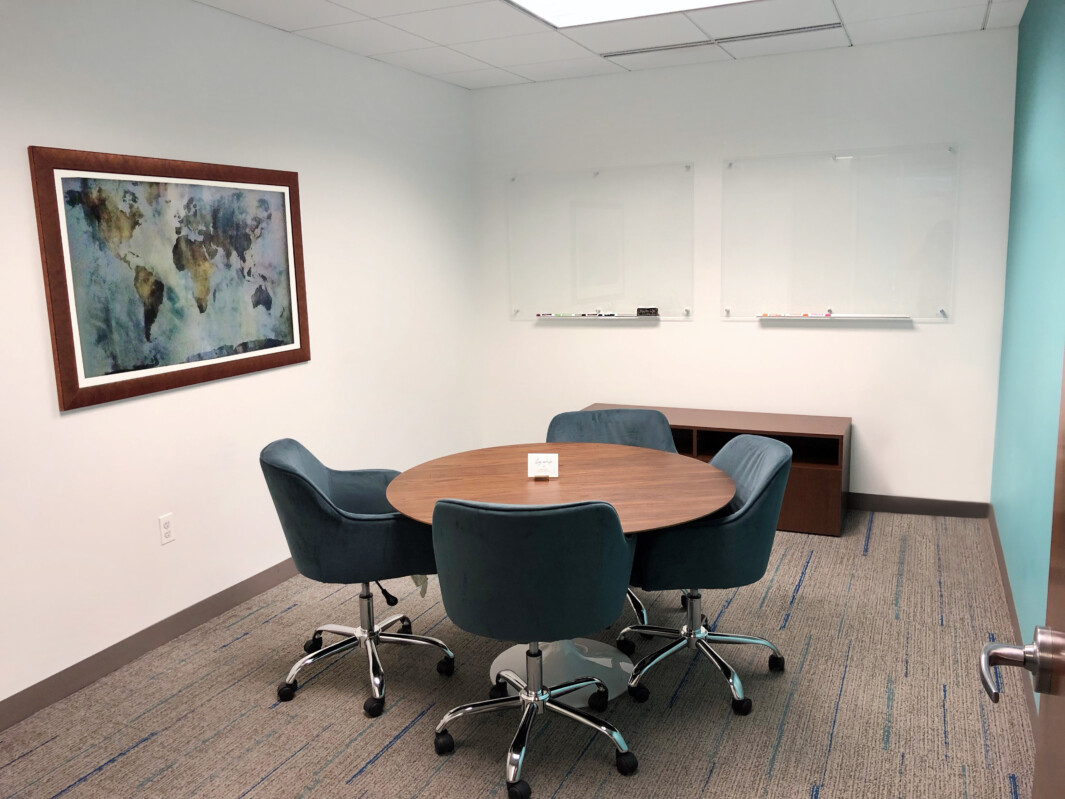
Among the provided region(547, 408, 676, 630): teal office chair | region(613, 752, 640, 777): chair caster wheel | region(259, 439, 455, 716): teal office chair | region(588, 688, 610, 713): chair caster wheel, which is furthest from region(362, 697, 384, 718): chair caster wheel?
region(547, 408, 676, 630): teal office chair

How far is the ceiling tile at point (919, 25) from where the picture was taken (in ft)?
13.1

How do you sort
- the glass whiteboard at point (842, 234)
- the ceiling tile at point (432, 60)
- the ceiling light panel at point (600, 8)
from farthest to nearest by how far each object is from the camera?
the glass whiteboard at point (842, 234) → the ceiling tile at point (432, 60) → the ceiling light panel at point (600, 8)

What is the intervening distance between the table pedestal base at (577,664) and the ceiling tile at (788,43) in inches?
126

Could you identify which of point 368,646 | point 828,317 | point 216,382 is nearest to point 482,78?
point 828,317

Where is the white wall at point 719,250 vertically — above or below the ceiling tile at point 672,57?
below

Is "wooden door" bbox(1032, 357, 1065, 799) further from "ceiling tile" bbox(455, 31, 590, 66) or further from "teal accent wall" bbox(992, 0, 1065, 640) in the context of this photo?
"ceiling tile" bbox(455, 31, 590, 66)

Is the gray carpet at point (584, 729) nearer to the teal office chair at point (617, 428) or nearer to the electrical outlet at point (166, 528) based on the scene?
the electrical outlet at point (166, 528)

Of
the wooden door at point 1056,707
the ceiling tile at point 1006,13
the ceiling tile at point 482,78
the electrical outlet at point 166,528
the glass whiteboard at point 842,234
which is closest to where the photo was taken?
the wooden door at point 1056,707

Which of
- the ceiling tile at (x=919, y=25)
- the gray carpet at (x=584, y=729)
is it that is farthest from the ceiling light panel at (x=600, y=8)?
the gray carpet at (x=584, y=729)

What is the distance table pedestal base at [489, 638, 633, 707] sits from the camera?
2.99 m

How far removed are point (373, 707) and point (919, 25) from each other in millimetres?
4050

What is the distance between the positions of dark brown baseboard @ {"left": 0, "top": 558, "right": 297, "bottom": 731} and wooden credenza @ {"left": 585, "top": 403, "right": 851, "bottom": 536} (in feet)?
7.82

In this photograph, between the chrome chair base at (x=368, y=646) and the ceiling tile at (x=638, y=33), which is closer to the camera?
the chrome chair base at (x=368, y=646)

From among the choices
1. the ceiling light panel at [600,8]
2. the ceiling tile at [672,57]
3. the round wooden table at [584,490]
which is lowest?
the round wooden table at [584,490]
